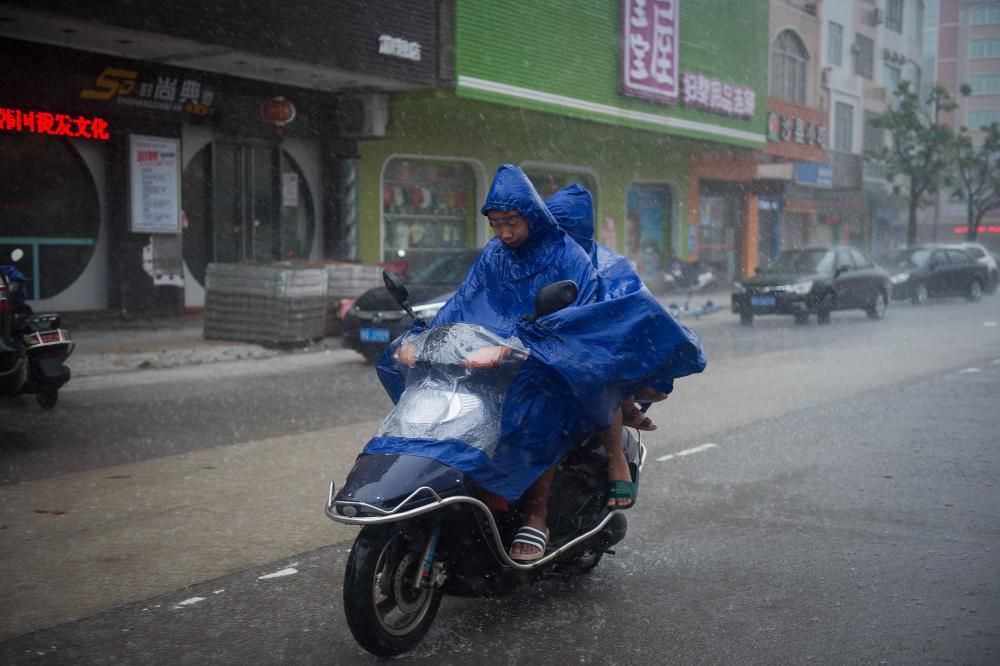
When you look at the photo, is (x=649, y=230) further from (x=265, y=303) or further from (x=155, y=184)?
(x=265, y=303)

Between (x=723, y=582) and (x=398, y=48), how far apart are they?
47.0 feet

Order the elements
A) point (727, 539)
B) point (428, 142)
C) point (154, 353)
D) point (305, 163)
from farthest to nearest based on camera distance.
A: 1. point (428, 142)
2. point (305, 163)
3. point (154, 353)
4. point (727, 539)

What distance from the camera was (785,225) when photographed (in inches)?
1570

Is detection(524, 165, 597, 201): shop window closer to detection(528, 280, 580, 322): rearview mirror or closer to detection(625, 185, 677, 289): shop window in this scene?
detection(625, 185, 677, 289): shop window

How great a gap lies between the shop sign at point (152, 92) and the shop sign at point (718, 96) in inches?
497

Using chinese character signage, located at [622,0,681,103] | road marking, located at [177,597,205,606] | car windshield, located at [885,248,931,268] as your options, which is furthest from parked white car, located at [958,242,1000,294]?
road marking, located at [177,597,205,606]

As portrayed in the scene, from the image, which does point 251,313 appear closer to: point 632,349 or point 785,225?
point 632,349

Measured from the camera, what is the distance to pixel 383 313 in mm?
13047

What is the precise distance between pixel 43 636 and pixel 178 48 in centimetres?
1262

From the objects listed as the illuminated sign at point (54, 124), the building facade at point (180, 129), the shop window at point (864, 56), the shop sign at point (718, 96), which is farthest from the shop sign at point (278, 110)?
the shop window at point (864, 56)

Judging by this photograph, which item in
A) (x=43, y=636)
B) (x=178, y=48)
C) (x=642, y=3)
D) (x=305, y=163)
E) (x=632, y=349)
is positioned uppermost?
(x=642, y=3)

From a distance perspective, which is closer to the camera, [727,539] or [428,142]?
[727,539]

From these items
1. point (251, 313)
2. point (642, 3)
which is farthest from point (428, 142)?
point (251, 313)

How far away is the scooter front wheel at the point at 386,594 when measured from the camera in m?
3.66
